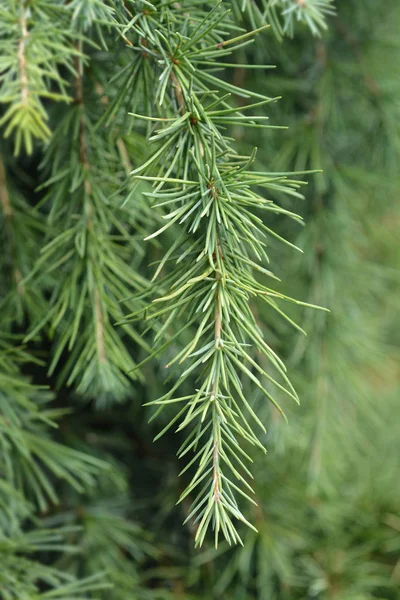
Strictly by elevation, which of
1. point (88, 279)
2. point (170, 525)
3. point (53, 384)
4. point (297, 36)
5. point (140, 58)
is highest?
point (297, 36)

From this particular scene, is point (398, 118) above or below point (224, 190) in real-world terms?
above

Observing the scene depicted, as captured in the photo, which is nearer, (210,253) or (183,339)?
(210,253)

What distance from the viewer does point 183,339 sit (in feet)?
1.73

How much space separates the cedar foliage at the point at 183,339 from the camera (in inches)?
16.2

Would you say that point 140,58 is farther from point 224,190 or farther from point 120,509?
point 120,509

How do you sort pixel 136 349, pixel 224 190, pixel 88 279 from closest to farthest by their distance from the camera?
pixel 224 190 → pixel 88 279 → pixel 136 349

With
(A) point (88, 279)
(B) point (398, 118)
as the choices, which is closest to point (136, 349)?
(A) point (88, 279)

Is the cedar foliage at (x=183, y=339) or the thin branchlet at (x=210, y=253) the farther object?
the cedar foliage at (x=183, y=339)

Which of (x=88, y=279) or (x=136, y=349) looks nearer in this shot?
(x=88, y=279)

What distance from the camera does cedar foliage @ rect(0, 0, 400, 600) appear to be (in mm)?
412

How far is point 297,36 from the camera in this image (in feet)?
1.97

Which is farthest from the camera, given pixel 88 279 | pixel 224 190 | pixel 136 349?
pixel 136 349

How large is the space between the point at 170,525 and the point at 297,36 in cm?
47

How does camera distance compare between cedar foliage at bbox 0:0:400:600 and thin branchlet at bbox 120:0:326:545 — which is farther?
cedar foliage at bbox 0:0:400:600
